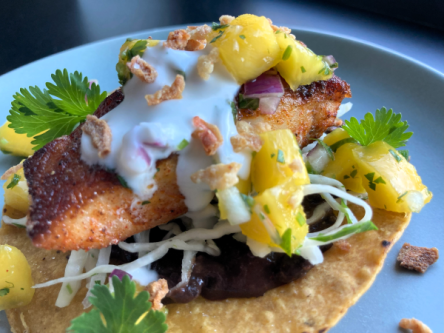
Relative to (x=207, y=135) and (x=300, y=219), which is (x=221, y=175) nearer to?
(x=207, y=135)

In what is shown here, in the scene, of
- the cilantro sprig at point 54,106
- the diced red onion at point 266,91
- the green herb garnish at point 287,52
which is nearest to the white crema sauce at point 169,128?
the diced red onion at point 266,91

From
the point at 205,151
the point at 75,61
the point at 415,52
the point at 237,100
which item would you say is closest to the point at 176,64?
the point at 237,100

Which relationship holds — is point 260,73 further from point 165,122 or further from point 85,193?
point 85,193

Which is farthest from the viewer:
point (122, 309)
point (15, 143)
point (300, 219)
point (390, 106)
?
point (390, 106)

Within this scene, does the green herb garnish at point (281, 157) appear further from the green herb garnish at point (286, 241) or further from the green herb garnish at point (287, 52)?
the green herb garnish at point (287, 52)

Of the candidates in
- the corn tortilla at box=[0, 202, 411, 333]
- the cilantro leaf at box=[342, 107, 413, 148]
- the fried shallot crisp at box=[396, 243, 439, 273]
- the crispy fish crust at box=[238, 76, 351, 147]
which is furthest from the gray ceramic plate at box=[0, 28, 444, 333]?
the crispy fish crust at box=[238, 76, 351, 147]

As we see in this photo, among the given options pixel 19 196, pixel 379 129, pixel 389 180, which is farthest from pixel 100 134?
pixel 379 129

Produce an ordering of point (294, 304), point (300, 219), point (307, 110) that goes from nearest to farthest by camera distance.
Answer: point (300, 219) → point (294, 304) → point (307, 110)

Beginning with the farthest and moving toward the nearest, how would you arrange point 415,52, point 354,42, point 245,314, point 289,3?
point 289,3
point 415,52
point 354,42
point 245,314
